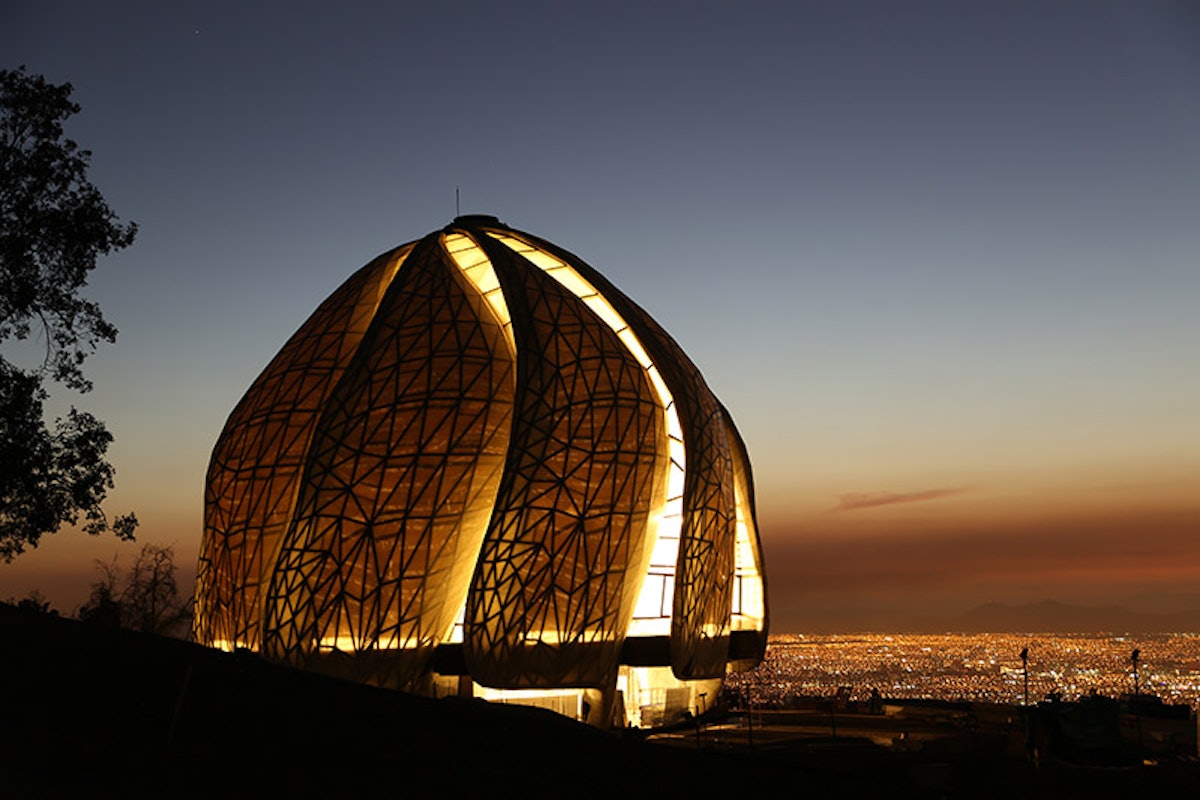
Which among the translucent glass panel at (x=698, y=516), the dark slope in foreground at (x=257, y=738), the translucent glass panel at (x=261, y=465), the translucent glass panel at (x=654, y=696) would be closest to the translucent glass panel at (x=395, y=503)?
the translucent glass panel at (x=261, y=465)

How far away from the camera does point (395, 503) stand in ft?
113

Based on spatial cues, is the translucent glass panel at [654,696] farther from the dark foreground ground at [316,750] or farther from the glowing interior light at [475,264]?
the dark foreground ground at [316,750]

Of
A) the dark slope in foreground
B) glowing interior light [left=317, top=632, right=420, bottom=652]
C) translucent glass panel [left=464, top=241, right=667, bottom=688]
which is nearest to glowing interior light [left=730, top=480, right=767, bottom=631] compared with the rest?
translucent glass panel [left=464, top=241, right=667, bottom=688]

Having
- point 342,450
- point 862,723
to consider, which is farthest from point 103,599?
point 862,723

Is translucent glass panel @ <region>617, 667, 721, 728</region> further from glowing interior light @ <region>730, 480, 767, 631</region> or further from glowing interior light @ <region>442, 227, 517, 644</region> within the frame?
glowing interior light @ <region>442, 227, 517, 644</region>

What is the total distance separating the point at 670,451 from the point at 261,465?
1466 cm

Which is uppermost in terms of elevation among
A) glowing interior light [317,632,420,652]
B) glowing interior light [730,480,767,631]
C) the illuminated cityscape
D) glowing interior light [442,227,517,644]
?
glowing interior light [442,227,517,644]

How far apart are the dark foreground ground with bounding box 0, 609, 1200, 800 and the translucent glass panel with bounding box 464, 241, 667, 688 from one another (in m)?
10.7

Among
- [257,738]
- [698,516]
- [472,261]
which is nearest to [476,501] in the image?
[698,516]

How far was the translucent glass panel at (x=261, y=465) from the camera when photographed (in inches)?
1457

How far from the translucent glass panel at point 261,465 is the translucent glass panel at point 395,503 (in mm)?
2378

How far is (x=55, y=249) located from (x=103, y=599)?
29.3 m

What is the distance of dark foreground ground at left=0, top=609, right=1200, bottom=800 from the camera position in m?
15.0

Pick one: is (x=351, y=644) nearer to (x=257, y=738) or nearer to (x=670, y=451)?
(x=670, y=451)
